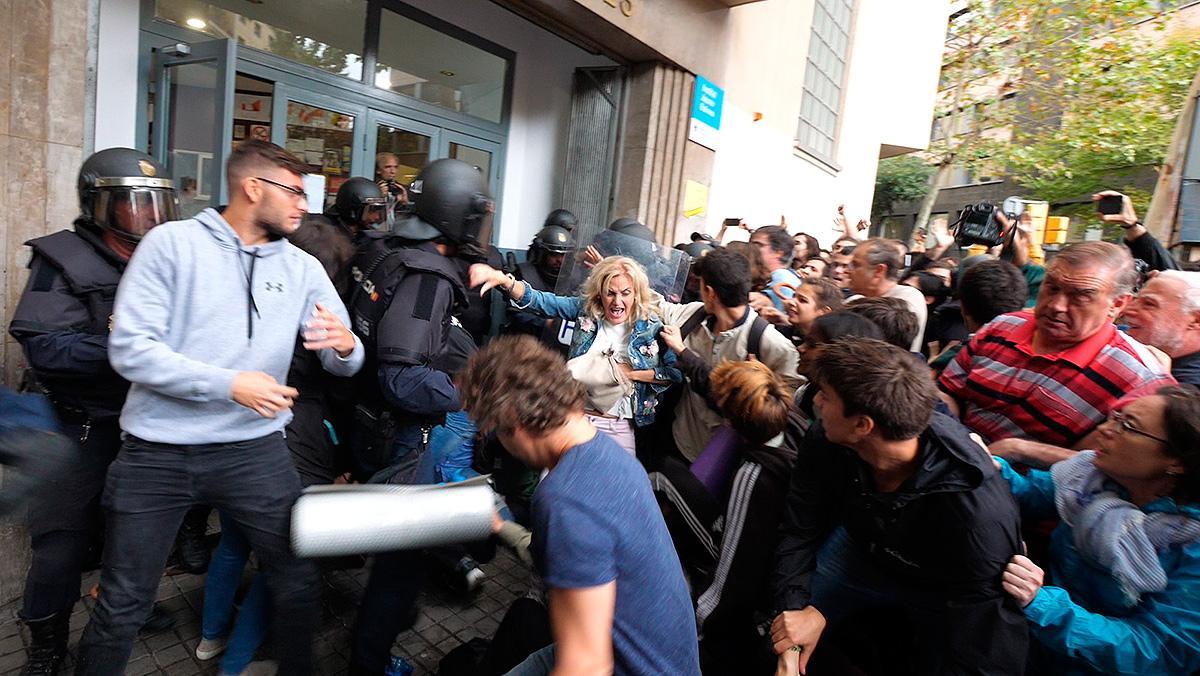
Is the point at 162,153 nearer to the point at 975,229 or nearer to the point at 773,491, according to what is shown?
the point at 773,491

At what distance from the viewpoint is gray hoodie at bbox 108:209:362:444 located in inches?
74.1

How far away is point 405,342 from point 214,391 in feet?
2.00

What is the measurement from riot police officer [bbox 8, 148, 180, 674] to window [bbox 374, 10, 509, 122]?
3983 mm

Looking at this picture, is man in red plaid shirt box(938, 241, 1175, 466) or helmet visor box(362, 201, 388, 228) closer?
man in red plaid shirt box(938, 241, 1175, 466)

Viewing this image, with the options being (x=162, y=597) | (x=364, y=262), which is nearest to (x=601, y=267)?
(x=364, y=262)

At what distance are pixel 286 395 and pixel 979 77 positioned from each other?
20377 millimetres

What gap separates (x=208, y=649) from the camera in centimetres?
265

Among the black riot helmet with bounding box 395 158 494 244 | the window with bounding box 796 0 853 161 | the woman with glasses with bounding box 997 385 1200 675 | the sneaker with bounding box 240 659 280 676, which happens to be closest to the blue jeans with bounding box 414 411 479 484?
the black riot helmet with bounding box 395 158 494 244

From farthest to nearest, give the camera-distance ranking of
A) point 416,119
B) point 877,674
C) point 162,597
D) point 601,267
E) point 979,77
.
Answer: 1. point 979,77
2. point 416,119
3. point 601,267
4. point 162,597
5. point 877,674

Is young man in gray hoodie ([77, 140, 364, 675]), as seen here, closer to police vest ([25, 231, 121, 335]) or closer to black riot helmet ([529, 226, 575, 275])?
police vest ([25, 231, 121, 335])

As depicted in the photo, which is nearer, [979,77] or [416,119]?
[416,119]

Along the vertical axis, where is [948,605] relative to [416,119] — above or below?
below

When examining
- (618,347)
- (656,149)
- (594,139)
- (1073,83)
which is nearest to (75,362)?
(618,347)

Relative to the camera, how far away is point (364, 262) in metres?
2.67
